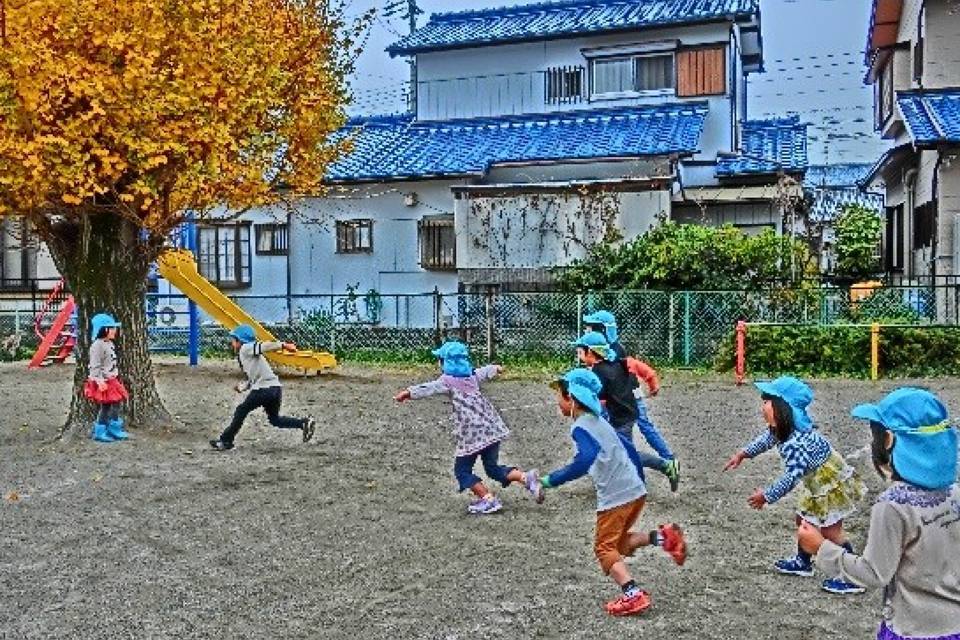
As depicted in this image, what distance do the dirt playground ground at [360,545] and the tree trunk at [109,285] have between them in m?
0.48

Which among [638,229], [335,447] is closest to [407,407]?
[335,447]

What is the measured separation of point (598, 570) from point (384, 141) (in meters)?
20.8

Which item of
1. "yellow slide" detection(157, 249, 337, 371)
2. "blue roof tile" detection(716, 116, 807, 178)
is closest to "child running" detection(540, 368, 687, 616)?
"yellow slide" detection(157, 249, 337, 371)

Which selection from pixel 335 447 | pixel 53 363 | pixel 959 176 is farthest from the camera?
pixel 53 363

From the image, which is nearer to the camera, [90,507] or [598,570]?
[598,570]

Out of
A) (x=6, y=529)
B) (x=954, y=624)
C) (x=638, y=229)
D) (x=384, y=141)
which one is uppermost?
(x=384, y=141)

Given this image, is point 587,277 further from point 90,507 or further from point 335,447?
point 90,507

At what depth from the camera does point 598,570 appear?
5781 millimetres

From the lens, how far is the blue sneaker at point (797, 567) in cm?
568

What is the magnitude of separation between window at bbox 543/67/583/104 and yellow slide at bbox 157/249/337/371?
1092cm

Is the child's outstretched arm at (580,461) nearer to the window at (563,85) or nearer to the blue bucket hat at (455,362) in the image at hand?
the blue bucket hat at (455,362)

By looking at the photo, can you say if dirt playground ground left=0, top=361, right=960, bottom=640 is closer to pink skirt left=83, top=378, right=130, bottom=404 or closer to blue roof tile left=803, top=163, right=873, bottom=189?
pink skirt left=83, top=378, right=130, bottom=404

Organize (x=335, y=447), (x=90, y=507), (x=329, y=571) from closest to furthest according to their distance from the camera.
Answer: (x=329, y=571) → (x=90, y=507) → (x=335, y=447)

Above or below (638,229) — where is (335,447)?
below
